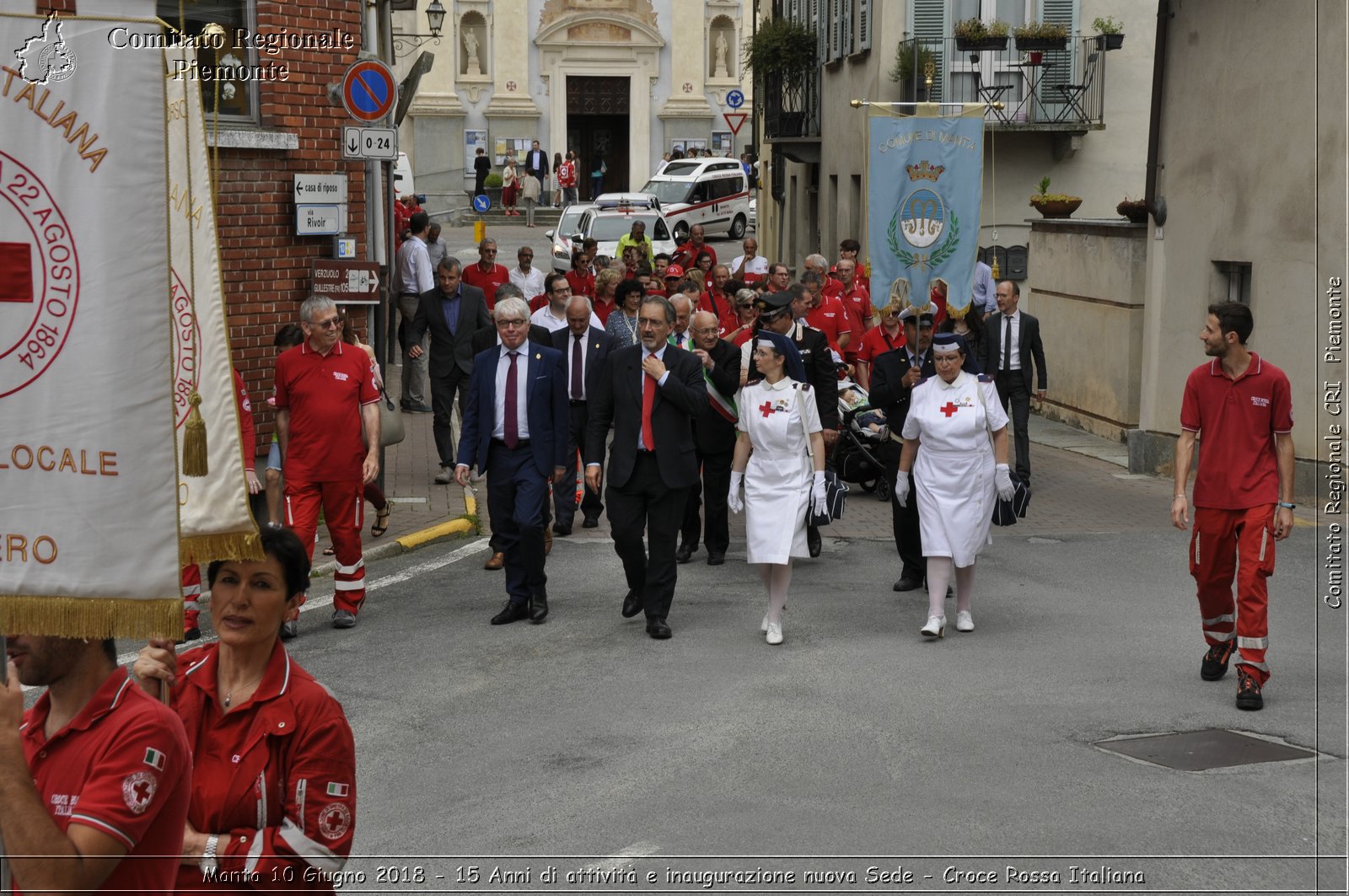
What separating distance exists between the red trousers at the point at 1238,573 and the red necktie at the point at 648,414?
316 cm

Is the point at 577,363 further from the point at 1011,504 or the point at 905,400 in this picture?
the point at 1011,504

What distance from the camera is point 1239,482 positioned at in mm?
8312

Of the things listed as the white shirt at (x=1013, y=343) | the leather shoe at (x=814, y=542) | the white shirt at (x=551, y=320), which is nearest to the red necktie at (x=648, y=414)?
the leather shoe at (x=814, y=542)

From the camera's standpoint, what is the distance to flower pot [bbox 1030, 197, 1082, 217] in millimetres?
21750

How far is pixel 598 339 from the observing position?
12.7m

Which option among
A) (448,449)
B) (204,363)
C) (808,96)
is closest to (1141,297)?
(448,449)

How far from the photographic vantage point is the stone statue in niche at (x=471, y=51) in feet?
177

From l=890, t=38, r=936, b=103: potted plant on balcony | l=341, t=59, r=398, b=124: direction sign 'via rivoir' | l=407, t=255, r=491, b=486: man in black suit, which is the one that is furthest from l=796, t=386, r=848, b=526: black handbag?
l=890, t=38, r=936, b=103: potted plant on balcony

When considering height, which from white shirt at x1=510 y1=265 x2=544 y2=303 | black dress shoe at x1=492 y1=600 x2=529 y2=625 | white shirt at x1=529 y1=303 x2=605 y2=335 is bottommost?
black dress shoe at x1=492 y1=600 x2=529 y2=625

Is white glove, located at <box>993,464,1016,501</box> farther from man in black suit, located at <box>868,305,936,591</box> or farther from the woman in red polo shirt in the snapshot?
the woman in red polo shirt

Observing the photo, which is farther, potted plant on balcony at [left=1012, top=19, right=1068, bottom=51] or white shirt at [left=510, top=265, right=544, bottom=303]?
potted plant on balcony at [left=1012, top=19, right=1068, bottom=51]

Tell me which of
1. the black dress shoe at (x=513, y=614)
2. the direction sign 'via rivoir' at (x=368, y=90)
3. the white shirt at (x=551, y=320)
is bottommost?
the black dress shoe at (x=513, y=614)

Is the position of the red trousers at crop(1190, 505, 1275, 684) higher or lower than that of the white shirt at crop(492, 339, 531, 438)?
lower

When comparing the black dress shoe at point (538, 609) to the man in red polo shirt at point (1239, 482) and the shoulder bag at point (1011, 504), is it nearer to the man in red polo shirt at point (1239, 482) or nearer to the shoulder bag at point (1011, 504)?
the shoulder bag at point (1011, 504)
